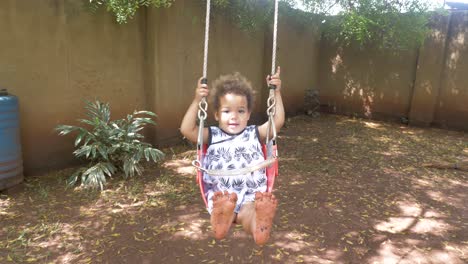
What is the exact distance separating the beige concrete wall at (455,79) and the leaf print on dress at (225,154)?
23.1 feet

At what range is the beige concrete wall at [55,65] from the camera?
4207mm

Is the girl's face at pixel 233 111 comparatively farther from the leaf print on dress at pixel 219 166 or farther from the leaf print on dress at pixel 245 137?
the leaf print on dress at pixel 219 166

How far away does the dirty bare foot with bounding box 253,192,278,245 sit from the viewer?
2160mm

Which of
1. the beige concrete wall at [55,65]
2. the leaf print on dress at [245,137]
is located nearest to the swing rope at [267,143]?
the leaf print on dress at [245,137]

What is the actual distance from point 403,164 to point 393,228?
2.32m

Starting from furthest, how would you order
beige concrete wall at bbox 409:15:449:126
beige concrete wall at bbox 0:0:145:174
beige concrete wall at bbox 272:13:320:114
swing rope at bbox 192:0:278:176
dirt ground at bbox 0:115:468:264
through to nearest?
beige concrete wall at bbox 272:13:320:114 → beige concrete wall at bbox 409:15:449:126 → beige concrete wall at bbox 0:0:145:174 → dirt ground at bbox 0:115:468:264 → swing rope at bbox 192:0:278:176

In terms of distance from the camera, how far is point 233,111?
8.38 ft

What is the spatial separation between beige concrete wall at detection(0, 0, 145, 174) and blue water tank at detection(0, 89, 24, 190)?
1.25 ft

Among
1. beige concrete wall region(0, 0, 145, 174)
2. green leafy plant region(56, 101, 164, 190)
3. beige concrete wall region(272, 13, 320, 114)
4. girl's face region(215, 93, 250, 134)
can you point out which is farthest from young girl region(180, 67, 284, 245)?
beige concrete wall region(272, 13, 320, 114)

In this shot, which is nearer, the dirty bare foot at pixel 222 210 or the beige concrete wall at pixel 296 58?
the dirty bare foot at pixel 222 210

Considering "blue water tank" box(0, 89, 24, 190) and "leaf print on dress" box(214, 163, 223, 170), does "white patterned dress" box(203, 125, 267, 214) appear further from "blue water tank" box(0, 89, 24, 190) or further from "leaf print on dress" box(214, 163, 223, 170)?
"blue water tank" box(0, 89, 24, 190)

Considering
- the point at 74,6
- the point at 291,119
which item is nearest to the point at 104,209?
the point at 74,6

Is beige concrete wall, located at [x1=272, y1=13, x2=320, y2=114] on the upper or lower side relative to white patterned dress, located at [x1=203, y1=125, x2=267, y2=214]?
upper

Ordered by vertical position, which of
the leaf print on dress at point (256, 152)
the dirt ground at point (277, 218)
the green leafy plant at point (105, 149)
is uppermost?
the leaf print on dress at point (256, 152)
